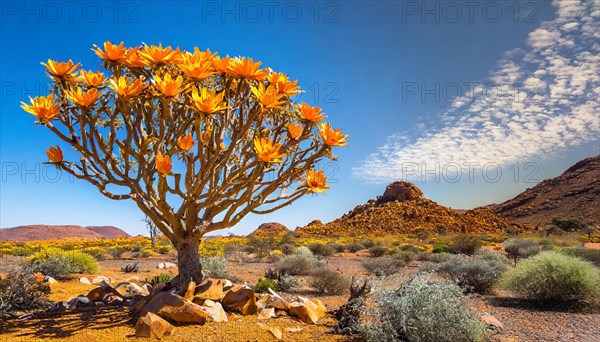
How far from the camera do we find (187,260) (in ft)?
21.2

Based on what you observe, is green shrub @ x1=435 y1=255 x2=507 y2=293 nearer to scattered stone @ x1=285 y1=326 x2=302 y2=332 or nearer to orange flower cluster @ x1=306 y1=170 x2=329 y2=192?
scattered stone @ x1=285 y1=326 x2=302 y2=332

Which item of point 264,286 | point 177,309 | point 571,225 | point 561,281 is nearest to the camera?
point 177,309

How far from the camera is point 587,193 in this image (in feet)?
199

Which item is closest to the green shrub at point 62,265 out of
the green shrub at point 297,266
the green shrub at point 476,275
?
the green shrub at point 297,266

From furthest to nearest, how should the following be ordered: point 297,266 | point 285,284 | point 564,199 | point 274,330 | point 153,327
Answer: point 564,199, point 297,266, point 285,284, point 274,330, point 153,327

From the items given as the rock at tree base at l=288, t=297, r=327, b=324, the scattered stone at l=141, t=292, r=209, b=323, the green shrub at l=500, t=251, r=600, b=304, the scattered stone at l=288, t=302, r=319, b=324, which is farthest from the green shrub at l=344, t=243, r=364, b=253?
the scattered stone at l=141, t=292, r=209, b=323

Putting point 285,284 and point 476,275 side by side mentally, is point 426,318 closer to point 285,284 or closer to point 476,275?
point 285,284

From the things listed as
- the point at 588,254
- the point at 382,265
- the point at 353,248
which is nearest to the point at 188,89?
the point at 382,265

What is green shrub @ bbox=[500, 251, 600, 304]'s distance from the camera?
8.94 m

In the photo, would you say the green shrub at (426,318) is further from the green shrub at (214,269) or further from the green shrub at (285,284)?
the green shrub at (214,269)

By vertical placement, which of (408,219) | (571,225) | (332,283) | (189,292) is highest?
(408,219)

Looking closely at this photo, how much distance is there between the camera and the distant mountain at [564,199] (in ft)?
188

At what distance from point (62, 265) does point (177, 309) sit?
26.0ft

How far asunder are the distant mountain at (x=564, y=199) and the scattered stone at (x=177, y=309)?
191 ft
